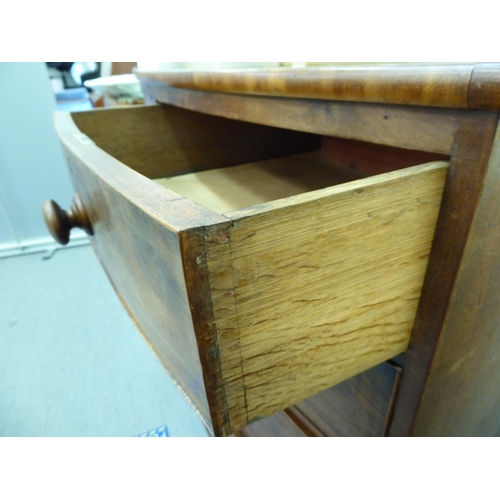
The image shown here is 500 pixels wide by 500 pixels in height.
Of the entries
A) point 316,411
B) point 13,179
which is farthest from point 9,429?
point 13,179

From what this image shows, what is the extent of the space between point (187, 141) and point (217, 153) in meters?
0.07

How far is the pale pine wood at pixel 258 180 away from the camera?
632 millimetres

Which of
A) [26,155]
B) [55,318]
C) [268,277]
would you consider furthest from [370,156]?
[26,155]

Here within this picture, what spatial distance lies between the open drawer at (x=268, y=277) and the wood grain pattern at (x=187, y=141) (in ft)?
1.08

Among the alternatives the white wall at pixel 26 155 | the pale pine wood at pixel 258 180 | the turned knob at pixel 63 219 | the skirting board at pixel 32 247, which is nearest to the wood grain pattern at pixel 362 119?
the pale pine wood at pixel 258 180

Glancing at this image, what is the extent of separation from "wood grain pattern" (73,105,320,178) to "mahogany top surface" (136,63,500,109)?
0.38m

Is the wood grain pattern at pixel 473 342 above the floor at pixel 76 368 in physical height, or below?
above

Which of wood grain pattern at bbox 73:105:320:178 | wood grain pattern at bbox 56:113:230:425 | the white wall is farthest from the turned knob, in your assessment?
the white wall

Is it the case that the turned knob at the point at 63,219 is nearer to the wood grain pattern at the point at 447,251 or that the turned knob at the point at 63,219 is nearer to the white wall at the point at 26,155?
the wood grain pattern at the point at 447,251

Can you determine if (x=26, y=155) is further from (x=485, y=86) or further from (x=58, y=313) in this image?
(x=485, y=86)

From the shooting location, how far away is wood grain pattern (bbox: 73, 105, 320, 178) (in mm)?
779

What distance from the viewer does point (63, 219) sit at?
1.74 feet

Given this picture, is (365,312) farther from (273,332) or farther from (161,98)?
(161,98)

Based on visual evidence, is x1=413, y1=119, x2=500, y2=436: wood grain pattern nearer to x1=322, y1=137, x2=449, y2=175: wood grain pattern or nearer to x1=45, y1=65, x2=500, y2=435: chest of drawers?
x1=45, y1=65, x2=500, y2=435: chest of drawers
